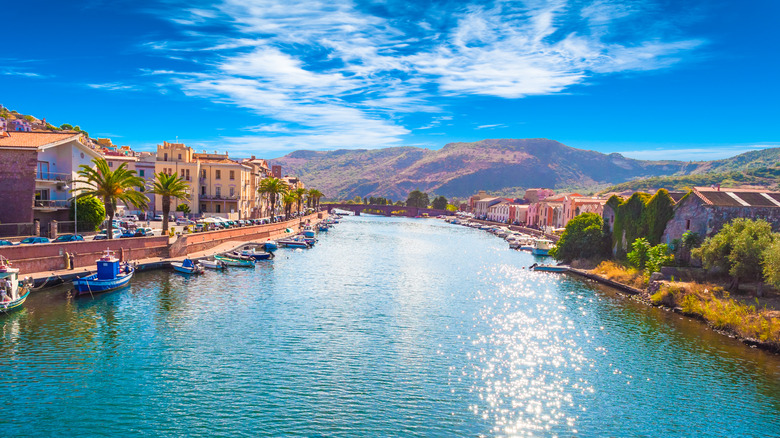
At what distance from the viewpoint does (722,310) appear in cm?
3991

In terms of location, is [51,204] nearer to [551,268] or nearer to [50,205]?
[50,205]

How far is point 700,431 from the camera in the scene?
2286 cm

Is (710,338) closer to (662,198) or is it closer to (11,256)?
(662,198)

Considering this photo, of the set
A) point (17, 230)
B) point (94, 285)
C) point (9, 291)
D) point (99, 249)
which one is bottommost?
point (94, 285)

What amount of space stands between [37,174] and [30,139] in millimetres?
4336

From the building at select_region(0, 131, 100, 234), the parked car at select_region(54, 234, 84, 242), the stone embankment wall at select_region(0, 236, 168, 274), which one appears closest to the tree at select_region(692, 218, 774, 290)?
the stone embankment wall at select_region(0, 236, 168, 274)

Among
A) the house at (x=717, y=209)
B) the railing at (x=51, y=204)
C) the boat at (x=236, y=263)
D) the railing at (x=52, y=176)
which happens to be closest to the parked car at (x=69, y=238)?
the railing at (x=51, y=204)

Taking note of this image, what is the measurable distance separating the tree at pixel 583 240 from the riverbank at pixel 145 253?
172 ft

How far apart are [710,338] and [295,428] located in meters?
33.4

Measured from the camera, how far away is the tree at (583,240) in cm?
7206

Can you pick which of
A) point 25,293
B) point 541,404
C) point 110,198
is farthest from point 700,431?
point 110,198

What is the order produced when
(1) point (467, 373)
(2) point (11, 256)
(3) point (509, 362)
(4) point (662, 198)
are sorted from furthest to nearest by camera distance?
(4) point (662, 198)
(2) point (11, 256)
(3) point (509, 362)
(1) point (467, 373)

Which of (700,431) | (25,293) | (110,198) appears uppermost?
(110,198)

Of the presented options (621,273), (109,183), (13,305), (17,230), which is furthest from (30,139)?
(621,273)
